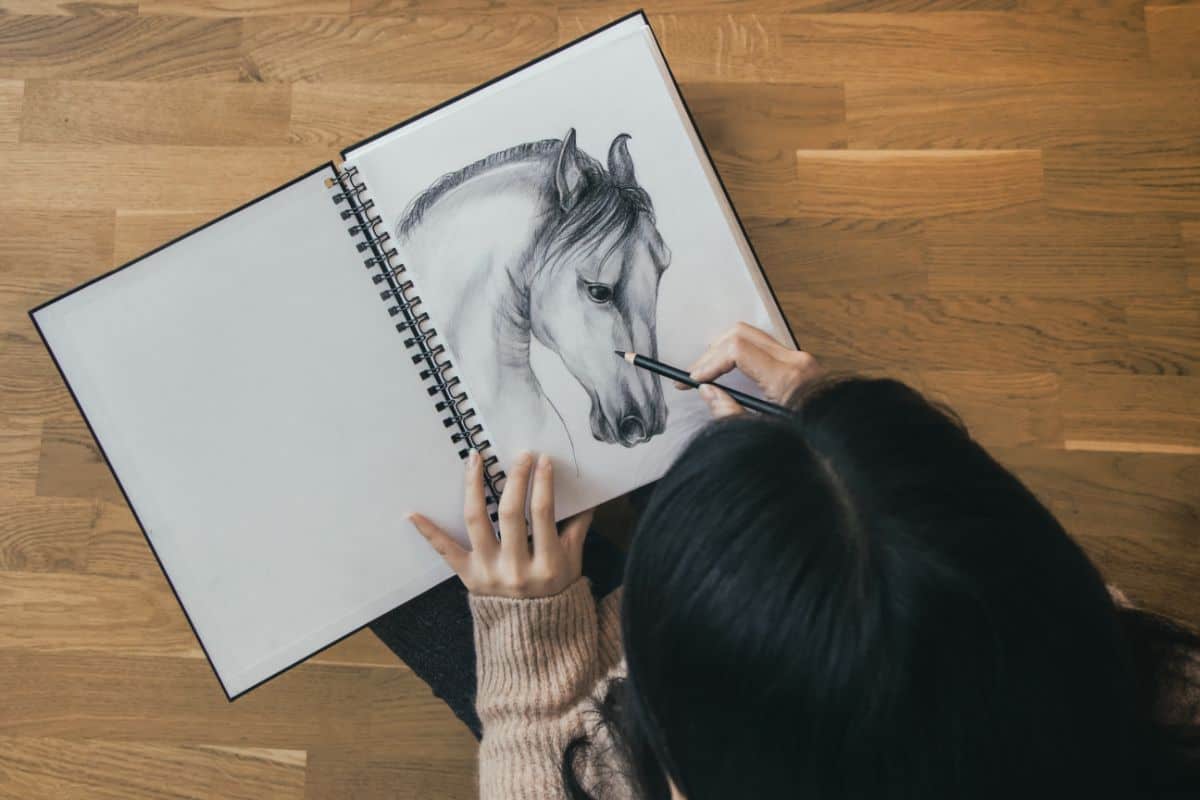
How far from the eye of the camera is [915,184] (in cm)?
84

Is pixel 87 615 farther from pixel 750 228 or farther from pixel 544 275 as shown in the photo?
pixel 750 228

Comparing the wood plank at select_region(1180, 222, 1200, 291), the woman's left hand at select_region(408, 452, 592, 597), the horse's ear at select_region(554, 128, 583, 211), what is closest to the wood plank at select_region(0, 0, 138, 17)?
the horse's ear at select_region(554, 128, 583, 211)

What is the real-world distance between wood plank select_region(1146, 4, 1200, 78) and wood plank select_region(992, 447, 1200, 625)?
398 mm

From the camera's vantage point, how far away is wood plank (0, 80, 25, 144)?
875 millimetres

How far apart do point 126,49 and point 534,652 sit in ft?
2.48

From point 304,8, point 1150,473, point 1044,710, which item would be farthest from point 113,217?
point 1150,473

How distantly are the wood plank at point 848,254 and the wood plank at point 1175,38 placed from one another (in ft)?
1.02

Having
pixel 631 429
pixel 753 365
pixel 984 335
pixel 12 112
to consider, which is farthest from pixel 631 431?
pixel 12 112

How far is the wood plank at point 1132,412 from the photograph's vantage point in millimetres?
→ 828

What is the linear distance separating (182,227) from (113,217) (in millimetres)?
75

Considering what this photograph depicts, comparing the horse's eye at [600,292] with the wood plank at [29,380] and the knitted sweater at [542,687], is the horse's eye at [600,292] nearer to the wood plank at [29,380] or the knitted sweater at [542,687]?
the knitted sweater at [542,687]

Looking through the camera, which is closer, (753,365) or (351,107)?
(753,365)

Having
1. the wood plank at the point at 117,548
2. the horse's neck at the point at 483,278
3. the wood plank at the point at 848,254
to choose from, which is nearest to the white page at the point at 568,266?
the horse's neck at the point at 483,278

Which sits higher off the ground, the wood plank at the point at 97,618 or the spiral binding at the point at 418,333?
the spiral binding at the point at 418,333
